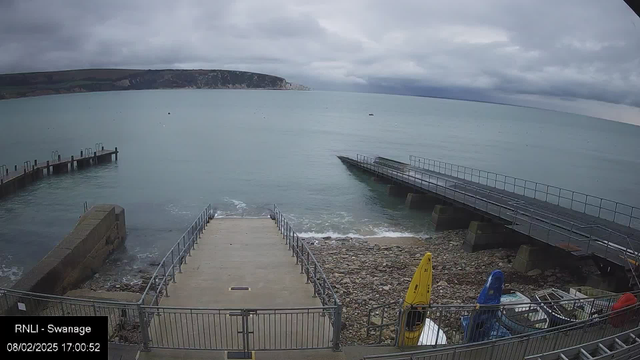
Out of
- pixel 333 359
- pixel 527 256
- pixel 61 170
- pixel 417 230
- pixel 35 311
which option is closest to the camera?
pixel 333 359

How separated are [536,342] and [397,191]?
29.1 meters

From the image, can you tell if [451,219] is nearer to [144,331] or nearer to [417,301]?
[417,301]

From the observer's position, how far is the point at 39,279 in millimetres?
14047

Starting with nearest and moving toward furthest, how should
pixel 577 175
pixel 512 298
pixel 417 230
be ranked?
pixel 512 298 < pixel 417 230 < pixel 577 175

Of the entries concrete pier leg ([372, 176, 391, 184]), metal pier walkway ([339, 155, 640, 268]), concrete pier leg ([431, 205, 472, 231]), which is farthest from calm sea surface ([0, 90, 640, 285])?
metal pier walkway ([339, 155, 640, 268])

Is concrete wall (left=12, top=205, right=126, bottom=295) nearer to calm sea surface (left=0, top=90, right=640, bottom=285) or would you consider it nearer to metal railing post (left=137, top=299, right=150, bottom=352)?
calm sea surface (left=0, top=90, right=640, bottom=285)

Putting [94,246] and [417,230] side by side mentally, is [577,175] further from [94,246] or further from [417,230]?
[94,246]

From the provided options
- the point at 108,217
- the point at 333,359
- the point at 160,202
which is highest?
the point at 333,359

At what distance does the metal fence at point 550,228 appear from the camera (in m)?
16.1

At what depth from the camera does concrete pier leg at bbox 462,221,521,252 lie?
72.0ft

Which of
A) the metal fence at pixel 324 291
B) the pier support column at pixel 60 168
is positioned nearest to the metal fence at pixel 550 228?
the metal fence at pixel 324 291

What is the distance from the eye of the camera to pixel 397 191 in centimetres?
3638

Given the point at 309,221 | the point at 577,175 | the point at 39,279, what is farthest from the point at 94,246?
the point at 577,175

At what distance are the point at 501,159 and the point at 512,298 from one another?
201ft
